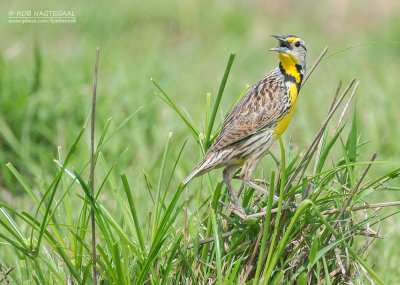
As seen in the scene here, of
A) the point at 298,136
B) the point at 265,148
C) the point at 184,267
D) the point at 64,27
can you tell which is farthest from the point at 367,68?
the point at 184,267

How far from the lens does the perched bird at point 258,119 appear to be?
116 inches

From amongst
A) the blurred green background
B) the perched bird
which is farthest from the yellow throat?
the blurred green background

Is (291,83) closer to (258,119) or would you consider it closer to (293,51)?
(293,51)

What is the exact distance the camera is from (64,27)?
8.12 metres

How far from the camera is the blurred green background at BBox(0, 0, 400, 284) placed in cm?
479

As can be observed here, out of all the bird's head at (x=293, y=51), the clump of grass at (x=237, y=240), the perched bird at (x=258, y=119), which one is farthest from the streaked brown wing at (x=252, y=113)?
the clump of grass at (x=237, y=240)

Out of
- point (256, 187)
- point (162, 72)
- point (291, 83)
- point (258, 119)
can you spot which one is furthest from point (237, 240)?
point (162, 72)

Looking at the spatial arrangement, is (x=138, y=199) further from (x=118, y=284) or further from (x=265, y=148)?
(x=118, y=284)

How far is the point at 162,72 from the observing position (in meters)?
6.41

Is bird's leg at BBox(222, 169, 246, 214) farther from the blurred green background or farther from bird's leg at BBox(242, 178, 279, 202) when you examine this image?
the blurred green background

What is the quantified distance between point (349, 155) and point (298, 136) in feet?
8.76

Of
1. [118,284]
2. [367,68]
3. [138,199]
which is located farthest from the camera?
[367,68]

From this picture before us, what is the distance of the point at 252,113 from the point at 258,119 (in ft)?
0.13

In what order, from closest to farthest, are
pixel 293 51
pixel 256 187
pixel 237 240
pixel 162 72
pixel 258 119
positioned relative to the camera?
pixel 237 240
pixel 256 187
pixel 258 119
pixel 293 51
pixel 162 72
